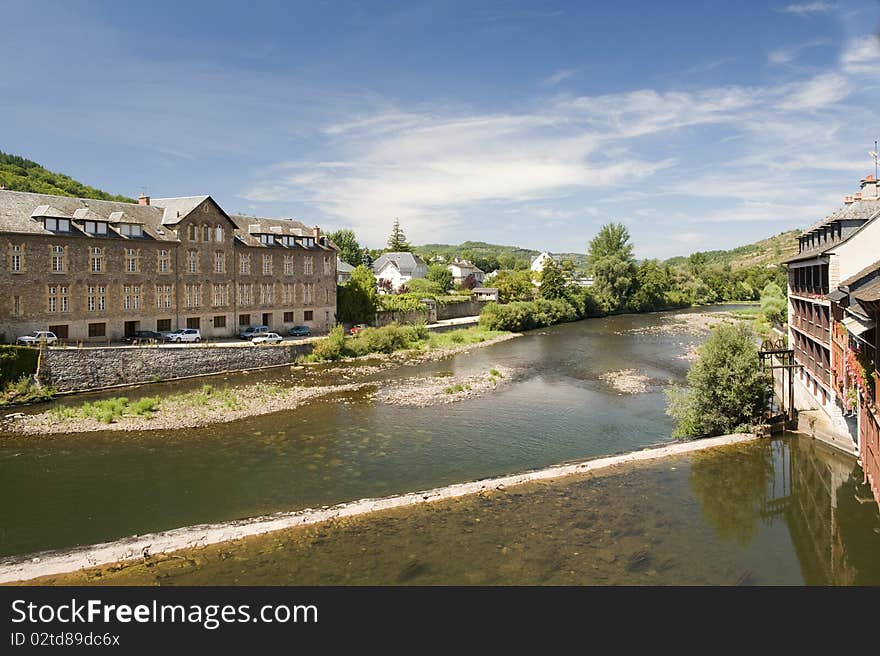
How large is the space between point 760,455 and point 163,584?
55.1ft

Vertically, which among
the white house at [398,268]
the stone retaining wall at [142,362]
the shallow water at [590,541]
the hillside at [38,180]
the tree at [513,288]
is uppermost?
the hillside at [38,180]

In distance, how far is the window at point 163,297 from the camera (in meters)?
35.2

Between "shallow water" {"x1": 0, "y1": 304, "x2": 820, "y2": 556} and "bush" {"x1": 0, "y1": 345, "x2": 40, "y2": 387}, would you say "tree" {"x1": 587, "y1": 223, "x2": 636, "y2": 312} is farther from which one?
"bush" {"x1": 0, "y1": 345, "x2": 40, "y2": 387}

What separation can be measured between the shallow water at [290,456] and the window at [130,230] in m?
10.1

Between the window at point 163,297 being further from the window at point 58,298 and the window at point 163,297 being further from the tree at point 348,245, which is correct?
the tree at point 348,245

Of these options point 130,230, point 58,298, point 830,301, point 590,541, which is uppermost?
point 130,230


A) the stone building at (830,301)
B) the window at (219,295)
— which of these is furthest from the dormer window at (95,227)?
the stone building at (830,301)

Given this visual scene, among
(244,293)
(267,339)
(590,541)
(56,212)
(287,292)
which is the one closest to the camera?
(590,541)

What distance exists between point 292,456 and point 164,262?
21.7 meters

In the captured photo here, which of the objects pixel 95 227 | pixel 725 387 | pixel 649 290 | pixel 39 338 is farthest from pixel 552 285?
pixel 39 338

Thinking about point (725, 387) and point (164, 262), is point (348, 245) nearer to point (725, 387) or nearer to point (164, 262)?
point (164, 262)

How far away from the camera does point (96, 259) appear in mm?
32250

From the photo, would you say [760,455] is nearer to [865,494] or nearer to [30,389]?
[865,494]
